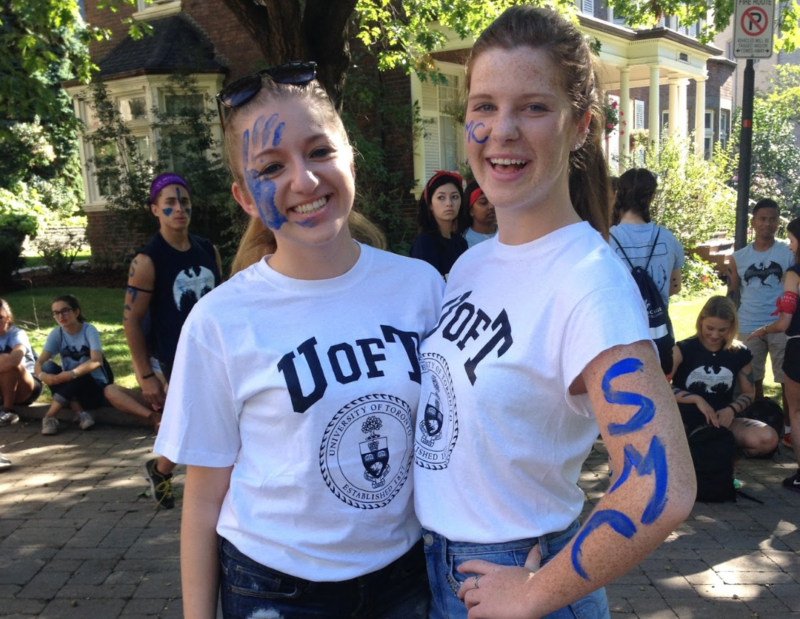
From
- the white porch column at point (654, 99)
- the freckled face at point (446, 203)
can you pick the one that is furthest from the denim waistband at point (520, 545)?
the white porch column at point (654, 99)

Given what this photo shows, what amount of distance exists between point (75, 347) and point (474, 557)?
252 inches

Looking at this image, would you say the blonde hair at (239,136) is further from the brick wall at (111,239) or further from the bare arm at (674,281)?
the brick wall at (111,239)

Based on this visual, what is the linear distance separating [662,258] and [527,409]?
4.18 meters

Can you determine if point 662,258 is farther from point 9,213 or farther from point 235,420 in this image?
point 9,213

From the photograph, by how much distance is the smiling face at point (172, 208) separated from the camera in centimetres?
482

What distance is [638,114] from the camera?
79.5 ft

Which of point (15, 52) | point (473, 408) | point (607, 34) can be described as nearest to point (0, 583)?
point (473, 408)

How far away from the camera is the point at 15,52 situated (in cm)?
1067

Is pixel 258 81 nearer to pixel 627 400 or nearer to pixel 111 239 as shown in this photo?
pixel 627 400

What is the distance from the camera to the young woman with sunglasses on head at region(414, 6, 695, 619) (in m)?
1.23

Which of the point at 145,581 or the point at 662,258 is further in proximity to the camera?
the point at 662,258

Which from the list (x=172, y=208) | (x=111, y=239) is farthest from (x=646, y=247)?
(x=111, y=239)

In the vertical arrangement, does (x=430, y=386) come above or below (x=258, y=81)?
below

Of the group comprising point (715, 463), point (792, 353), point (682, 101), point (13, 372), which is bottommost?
point (715, 463)
